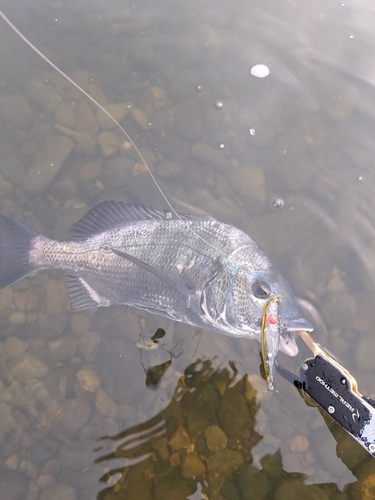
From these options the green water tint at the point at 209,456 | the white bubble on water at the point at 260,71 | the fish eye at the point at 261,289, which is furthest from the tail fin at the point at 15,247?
the white bubble on water at the point at 260,71

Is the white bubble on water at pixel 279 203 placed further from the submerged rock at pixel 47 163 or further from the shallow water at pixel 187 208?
the submerged rock at pixel 47 163

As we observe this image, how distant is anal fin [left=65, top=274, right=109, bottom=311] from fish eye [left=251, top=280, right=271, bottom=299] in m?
1.42

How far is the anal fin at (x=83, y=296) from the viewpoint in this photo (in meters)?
3.37

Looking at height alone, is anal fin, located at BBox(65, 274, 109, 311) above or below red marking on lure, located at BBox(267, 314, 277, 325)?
below

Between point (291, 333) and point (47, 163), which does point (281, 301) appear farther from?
point (47, 163)

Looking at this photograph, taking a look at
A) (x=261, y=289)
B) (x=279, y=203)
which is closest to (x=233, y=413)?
(x=261, y=289)

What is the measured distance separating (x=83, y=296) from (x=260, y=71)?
346 centimetres

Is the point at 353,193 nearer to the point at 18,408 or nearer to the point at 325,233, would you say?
the point at 325,233

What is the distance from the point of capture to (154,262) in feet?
10.2

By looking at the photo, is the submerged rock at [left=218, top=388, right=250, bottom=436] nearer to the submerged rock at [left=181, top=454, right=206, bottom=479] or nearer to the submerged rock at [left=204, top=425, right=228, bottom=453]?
the submerged rock at [left=204, top=425, right=228, bottom=453]

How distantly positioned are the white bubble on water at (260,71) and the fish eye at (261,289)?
308 cm

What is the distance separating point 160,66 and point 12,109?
1.90 m

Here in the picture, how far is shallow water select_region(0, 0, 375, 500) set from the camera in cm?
335

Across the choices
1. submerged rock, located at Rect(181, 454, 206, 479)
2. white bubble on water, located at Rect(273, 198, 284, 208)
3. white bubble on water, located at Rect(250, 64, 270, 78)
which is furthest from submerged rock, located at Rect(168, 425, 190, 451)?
white bubble on water, located at Rect(250, 64, 270, 78)
